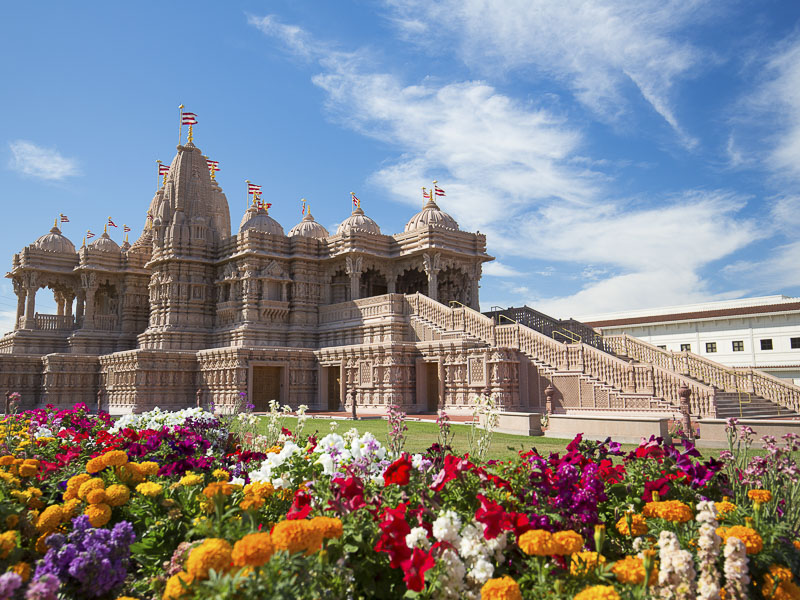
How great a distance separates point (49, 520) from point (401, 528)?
295 centimetres

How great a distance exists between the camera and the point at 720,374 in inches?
874

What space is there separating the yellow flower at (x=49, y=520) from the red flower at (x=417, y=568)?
3.01m

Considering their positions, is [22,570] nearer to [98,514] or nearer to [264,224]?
[98,514]

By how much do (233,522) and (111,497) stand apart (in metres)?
1.74

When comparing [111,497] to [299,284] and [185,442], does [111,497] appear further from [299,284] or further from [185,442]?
[299,284]

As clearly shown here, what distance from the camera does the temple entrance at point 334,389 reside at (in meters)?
32.2

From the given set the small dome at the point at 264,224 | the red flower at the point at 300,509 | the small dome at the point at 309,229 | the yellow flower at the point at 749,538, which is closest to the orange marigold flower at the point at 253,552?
the red flower at the point at 300,509

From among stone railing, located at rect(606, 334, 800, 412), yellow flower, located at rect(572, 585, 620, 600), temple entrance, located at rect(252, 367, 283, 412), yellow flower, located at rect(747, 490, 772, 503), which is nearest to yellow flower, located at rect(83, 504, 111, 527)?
yellow flower, located at rect(572, 585, 620, 600)

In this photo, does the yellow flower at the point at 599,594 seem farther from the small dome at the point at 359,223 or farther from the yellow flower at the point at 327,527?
the small dome at the point at 359,223

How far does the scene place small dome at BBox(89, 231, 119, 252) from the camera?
44.4 m

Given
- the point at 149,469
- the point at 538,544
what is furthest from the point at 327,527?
the point at 149,469

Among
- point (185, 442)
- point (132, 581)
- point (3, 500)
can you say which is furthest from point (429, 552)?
point (185, 442)

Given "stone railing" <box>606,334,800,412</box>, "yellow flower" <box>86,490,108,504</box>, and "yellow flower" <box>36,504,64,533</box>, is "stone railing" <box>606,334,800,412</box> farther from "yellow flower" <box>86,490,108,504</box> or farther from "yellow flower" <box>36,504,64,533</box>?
"yellow flower" <box>36,504,64,533</box>

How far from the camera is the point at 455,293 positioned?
36.5m
